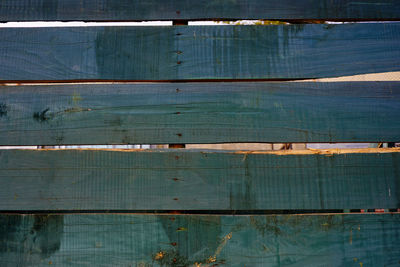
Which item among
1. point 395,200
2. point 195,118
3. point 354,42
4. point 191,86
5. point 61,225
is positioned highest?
point 354,42

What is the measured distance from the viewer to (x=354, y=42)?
6.18 feet

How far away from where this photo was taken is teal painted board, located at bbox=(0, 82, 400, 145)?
178cm

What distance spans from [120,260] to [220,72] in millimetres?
1350

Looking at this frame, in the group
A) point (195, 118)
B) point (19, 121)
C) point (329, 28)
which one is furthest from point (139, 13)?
point (329, 28)

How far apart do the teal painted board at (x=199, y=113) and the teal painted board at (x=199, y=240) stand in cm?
50

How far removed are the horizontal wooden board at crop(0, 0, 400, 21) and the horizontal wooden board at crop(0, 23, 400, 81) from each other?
0.27ft

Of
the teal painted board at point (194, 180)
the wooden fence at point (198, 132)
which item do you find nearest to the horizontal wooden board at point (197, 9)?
the wooden fence at point (198, 132)

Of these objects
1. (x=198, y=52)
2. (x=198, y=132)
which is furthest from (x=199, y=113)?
(x=198, y=52)

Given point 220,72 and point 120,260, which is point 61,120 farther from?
point 220,72

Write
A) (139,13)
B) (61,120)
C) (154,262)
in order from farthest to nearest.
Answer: (139,13)
(61,120)
(154,262)

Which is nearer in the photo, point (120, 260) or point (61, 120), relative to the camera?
point (120, 260)

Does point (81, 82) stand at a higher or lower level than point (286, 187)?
higher

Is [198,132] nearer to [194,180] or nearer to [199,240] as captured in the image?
[194,180]

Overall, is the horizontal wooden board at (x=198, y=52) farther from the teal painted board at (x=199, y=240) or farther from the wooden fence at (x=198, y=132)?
the teal painted board at (x=199, y=240)
